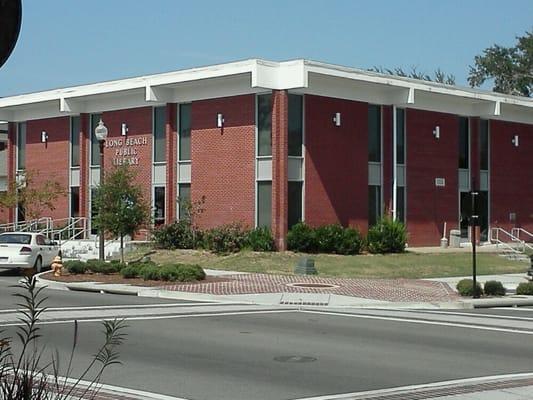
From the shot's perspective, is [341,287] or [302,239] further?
[302,239]

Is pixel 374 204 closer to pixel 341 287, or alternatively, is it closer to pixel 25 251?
pixel 341 287

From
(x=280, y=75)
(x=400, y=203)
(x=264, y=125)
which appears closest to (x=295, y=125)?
(x=264, y=125)

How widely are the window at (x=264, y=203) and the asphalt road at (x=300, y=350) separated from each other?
56.9 feet

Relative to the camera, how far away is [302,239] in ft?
122

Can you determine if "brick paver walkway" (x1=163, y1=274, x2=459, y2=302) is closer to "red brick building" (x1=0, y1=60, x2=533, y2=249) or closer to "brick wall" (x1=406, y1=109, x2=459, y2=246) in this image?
"red brick building" (x1=0, y1=60, x2=533, y2=249)

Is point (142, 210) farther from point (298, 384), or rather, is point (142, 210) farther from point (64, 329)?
point (298, 384)

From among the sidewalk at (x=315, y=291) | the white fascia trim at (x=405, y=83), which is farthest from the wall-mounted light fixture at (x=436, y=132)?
the sidewalk at (x=315, y=291)

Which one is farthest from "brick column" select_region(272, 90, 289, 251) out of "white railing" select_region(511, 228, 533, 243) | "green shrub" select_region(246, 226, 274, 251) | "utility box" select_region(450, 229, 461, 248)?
"white railing" select_region(511, 228, 533, 243)

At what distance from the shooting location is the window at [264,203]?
38469 millimetres

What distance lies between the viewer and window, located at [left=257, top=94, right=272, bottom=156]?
3834 centimetres

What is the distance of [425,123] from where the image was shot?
145 feet

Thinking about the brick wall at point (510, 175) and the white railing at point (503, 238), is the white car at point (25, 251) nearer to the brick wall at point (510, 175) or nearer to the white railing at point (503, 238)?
the white railing at point (503, 238)

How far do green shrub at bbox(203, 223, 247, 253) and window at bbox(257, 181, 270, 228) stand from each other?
3.38 feet

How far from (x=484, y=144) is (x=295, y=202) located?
13.7 metres
